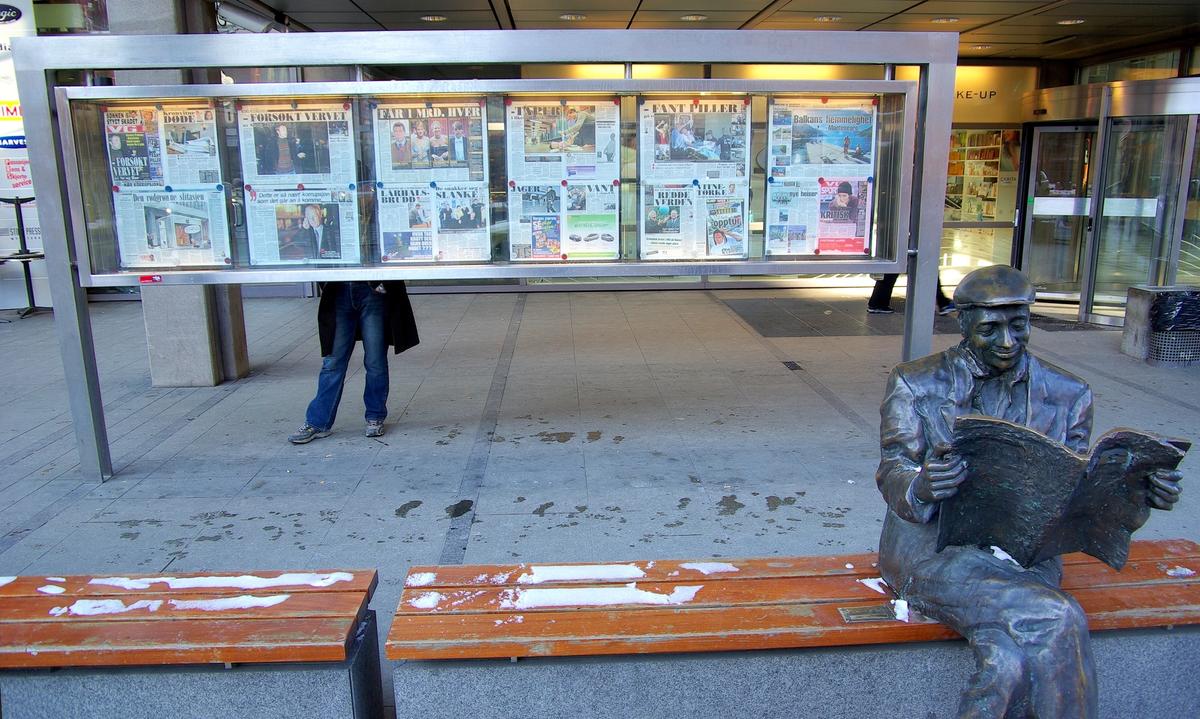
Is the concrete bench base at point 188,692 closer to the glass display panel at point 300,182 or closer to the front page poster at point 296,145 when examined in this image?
the glass display panel at point 300,182

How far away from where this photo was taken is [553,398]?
690 cm

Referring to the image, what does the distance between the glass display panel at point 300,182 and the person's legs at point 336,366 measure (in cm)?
73

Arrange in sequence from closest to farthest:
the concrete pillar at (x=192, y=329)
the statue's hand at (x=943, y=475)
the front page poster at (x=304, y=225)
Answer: the statue's hand at (x=943, y=475)
the front page poster at (x=304, y=225)
the concrete pillar at (x=192, y=329)

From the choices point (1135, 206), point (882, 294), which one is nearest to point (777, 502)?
point (882, 294)

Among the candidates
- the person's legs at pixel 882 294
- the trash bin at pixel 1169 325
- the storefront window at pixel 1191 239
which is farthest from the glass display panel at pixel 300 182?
the storefront window at pixel 1191 239

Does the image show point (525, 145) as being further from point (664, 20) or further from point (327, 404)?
point (664, 20)

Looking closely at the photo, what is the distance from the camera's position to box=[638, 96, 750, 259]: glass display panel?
4820mm

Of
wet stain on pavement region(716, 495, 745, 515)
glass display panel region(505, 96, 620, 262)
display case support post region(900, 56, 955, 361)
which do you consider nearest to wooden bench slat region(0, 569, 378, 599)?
wet stain on pavement region(716, 495, 745, 515)

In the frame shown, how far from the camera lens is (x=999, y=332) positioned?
7.93 feet

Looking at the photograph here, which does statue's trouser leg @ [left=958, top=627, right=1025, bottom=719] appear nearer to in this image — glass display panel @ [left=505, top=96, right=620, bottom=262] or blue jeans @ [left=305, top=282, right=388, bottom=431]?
glass display panel @ [left=505, top=96, right=620, bottom=262]

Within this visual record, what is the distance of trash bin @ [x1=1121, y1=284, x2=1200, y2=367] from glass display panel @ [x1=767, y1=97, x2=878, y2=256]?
4.48 m

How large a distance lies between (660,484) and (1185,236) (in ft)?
28.3

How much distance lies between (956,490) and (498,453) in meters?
3.70

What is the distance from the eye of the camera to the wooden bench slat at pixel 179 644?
2.41 m
